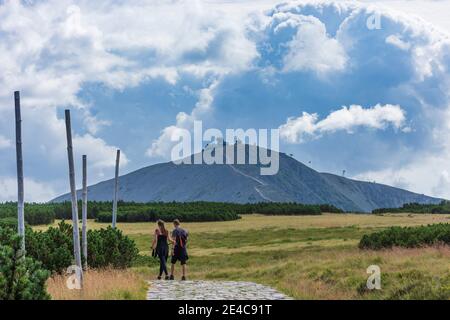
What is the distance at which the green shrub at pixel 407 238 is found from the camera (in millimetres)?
44406

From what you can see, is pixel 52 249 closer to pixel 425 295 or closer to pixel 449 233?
pixel 425 295

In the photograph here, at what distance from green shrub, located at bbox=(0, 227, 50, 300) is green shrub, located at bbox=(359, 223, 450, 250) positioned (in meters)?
31.1

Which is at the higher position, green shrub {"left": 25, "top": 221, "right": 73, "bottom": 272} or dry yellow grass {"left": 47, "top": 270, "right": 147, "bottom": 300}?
green shrub {"left": 25, "top": 221, "right": 73, "bottom": 272}

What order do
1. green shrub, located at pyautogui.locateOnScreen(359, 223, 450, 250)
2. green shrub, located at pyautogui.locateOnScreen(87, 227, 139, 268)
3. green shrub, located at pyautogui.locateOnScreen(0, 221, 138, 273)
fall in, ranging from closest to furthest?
green shrub, located at pyautogui.locateOnScreen(0, 221, 138, 273)
green shrub, located at pyautogui.locateOnScreen(87, 227, 139, 268)
green shrub, located at pyautogui.locateOnScreen(359, 223, 450, 250)

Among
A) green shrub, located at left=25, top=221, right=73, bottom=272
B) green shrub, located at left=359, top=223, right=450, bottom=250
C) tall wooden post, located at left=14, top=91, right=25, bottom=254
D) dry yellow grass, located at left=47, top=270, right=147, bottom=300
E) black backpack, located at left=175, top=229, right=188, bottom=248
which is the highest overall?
tall wooden post, located at left=14, top=91, right=25, bottom=254

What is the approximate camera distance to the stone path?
21078mm

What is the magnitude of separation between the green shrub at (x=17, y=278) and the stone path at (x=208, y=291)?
4.67 metres

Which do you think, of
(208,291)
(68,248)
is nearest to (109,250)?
(68,248)

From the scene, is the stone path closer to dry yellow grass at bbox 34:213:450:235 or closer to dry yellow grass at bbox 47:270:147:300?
dry yellow grass at bbox 47:270:147:300

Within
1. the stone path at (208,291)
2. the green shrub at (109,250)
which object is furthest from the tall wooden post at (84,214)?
the stone path at (208,291)

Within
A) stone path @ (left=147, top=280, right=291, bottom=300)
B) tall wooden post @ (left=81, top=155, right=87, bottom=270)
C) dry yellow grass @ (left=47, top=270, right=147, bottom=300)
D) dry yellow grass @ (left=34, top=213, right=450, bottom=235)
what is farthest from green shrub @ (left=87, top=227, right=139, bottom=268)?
dry yellow grass @ (left=34, top=213, right=450, bottom=235)

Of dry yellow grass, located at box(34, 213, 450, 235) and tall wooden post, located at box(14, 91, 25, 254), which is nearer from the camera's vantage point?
tall wooden post, located at box(14, 91, 25, 254)
